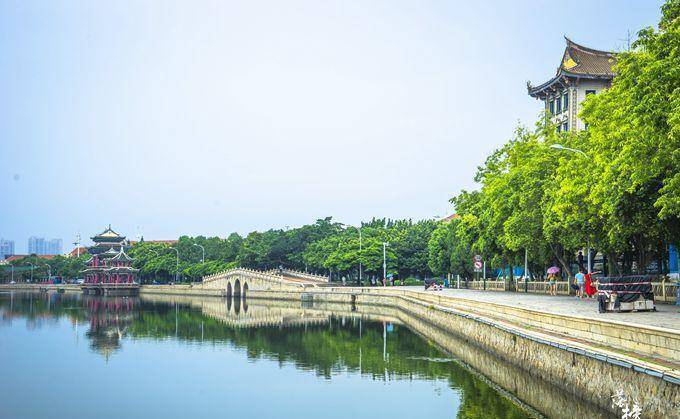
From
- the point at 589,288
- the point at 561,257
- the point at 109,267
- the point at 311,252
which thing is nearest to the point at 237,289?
the point at 311,252

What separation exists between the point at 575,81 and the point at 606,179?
116ft

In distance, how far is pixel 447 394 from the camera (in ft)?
86.9

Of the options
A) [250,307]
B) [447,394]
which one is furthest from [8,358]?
[250,307]

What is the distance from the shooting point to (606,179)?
27891 mm

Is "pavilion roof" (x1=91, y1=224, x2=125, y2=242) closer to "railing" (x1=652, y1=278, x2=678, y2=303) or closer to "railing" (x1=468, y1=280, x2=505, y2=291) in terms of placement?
"railing" (x1=468, y1=280, x2=505, y2=291)

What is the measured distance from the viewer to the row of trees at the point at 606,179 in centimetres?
2314

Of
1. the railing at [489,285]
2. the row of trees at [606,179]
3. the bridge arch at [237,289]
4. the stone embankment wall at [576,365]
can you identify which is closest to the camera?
the stone embankment wall at [576,365]

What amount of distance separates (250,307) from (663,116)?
6573 centimetres

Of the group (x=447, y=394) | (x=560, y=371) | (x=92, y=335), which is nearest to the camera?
(x=560, y=371)

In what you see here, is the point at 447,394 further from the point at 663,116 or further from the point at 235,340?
the point at 235,340

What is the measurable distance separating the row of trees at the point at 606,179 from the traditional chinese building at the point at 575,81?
1053 centimetres

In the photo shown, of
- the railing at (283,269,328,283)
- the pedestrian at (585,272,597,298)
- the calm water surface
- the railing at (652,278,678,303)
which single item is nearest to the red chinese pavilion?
the railing at (283,269,328,283)

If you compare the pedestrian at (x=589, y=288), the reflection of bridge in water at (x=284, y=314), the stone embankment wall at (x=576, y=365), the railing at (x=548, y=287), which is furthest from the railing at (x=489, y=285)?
the pedestrian at (x=589, y=288)

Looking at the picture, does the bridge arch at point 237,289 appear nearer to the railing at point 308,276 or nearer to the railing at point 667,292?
the railing at point 308,276
